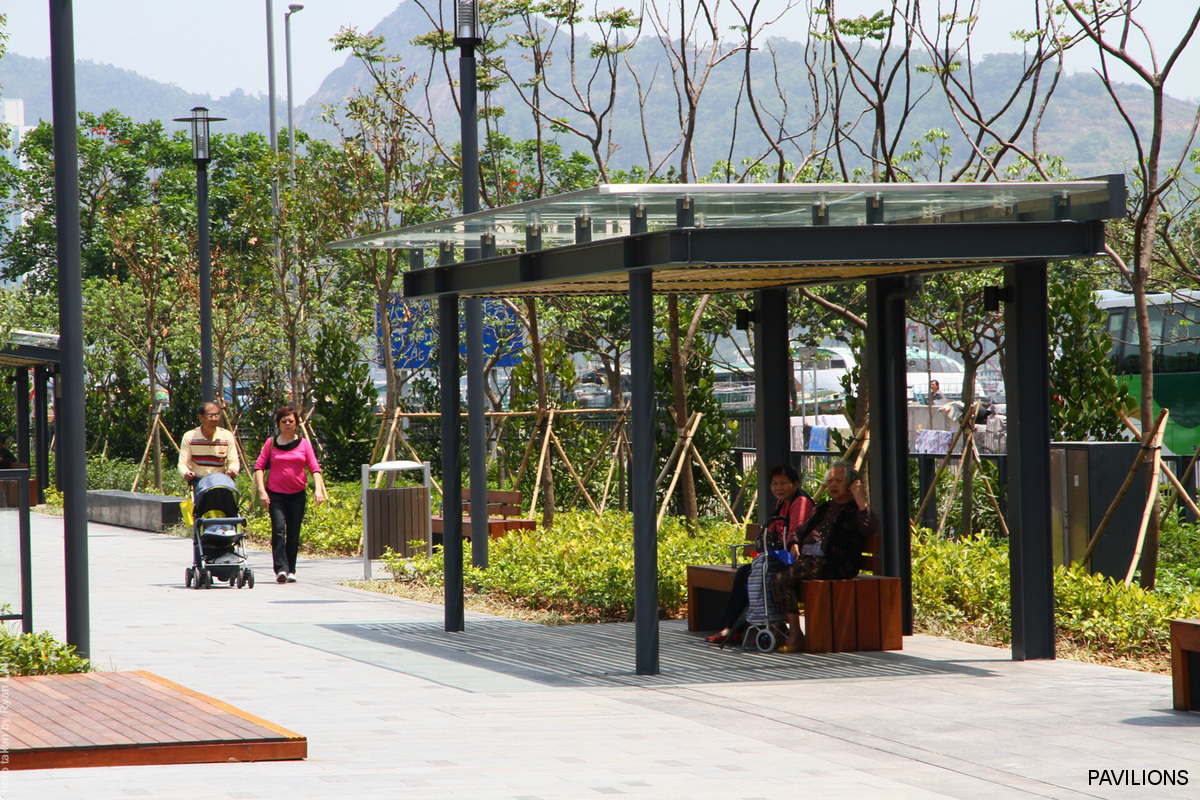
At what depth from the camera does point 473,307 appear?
1306 cm

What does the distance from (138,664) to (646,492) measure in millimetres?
3303

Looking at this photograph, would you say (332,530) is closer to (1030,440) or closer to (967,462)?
(967,462)

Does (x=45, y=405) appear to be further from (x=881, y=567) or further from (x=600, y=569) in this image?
(x=881, y=567)

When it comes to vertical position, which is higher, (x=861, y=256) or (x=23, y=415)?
(x=861, y=256)

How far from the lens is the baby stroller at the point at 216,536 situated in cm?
1358

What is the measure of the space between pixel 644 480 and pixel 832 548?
153 cm

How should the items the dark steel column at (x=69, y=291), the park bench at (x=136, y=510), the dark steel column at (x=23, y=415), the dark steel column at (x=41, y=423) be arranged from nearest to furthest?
the dark steel column at (x=69, y=291) < the park bench at (x=136, y=510) < the dark steel column at (x=41, y=423) < the dark steel column at (x=23, y=415)

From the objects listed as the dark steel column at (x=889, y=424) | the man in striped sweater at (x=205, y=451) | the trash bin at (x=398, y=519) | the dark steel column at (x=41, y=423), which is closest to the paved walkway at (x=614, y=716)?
the dark steel column at (x=889, y=424)

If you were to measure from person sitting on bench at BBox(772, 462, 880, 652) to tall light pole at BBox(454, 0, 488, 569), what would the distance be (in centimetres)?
407

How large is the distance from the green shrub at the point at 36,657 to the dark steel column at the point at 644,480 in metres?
3.16

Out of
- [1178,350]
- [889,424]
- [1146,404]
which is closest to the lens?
[889,424]

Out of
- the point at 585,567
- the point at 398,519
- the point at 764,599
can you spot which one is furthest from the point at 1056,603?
the point at 398,519

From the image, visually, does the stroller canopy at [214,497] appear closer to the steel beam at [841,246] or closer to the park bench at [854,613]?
the steel beam at [841,246]

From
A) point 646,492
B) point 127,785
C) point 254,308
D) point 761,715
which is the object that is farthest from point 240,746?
point 254,308
